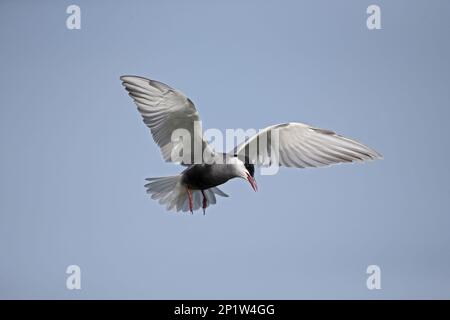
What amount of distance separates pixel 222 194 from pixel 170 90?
1292 millimetres

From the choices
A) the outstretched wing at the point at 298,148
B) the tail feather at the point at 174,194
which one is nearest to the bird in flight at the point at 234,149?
the outstretched wing at the point at 298,148

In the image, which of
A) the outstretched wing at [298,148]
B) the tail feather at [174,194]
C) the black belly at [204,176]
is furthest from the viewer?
the tail feather at [174,194]

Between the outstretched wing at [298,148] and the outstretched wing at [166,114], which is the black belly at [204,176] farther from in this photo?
the outstretched wing at [298,148]

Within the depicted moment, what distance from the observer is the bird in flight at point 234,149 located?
17.3ft

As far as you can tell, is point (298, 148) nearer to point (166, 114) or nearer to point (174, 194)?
point (166, 114)

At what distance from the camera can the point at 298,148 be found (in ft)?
Answer: 17.9

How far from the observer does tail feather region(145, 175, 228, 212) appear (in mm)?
5934

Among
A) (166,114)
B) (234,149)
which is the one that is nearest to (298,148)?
(234,149)

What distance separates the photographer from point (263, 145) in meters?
5.46

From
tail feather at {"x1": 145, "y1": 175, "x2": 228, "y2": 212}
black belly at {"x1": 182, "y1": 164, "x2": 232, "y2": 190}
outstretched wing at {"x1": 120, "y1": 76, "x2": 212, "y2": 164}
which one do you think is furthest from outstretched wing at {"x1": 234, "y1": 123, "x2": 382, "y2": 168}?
tail feather at {"x1": 145, "y1": 175, "x2": 228, "y2": 212}

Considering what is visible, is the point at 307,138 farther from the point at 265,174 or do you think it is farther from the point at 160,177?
the point at 160,177

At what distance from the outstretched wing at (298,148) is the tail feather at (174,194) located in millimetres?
703

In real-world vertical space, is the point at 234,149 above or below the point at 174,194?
above

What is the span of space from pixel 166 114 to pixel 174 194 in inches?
36.1
